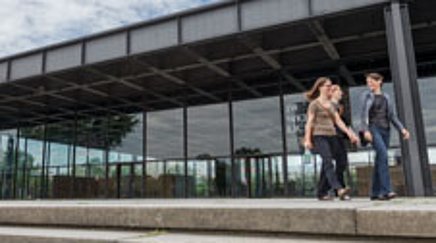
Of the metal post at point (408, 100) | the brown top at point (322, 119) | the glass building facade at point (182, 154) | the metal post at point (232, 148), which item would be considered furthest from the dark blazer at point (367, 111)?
the metal post at point (232, 148)

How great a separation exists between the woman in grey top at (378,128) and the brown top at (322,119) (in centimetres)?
44

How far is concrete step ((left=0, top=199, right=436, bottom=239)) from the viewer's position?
315cm

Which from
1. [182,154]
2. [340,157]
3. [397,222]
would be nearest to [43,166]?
[182,154]

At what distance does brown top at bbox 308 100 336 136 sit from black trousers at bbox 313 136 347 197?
0.29 ft

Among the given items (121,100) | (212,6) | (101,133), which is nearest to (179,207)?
(212,6)

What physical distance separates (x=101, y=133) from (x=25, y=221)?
14.2 metres

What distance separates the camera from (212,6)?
11.3m

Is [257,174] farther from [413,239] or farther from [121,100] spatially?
[413,239]

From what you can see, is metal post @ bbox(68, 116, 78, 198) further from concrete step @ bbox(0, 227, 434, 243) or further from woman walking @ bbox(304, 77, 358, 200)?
woman walking @ bbox(304, 77, 358, 200)

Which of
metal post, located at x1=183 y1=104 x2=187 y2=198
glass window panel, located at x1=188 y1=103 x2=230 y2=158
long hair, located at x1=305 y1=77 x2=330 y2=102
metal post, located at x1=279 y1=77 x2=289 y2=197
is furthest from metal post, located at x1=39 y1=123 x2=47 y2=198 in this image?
long hair, located at x1=305 y1=77 x2=330 y2=102

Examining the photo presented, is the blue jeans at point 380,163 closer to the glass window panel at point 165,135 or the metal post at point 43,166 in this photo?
the glass window panel at point 165,135

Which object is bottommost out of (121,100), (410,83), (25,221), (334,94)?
(25,221)

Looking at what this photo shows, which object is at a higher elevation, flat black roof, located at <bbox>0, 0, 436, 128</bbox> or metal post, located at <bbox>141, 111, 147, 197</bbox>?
flat black roof, located at <bbox>0, 0, 436, 128</bbox>

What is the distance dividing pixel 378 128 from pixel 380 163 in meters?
0.50
